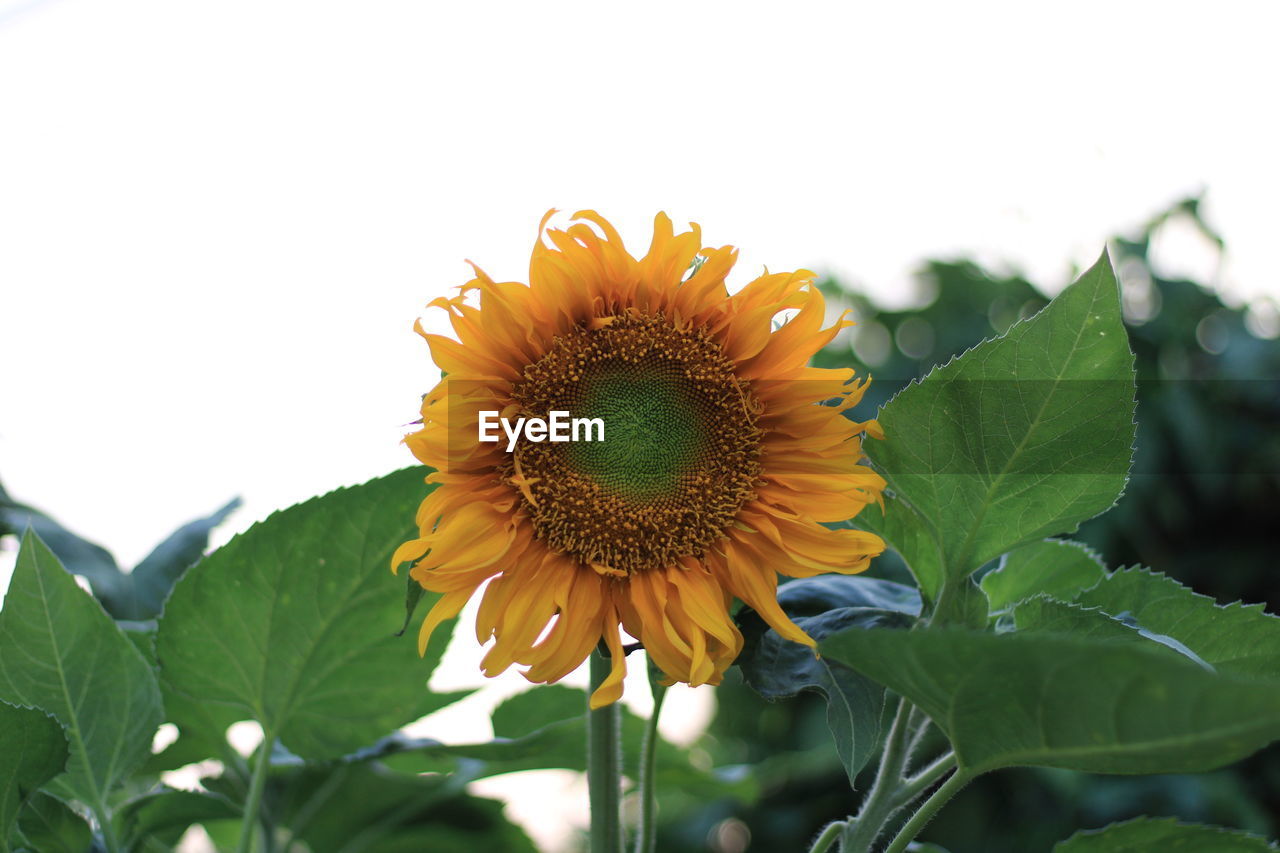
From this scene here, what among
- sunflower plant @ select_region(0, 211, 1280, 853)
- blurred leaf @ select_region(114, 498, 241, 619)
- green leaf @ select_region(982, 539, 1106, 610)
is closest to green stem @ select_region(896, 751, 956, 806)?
sunflower plant @ select_region(0, 211, 1280, 853)

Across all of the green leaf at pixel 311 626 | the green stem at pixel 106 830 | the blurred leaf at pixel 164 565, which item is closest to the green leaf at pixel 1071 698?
the green leaf at pixel 311 626

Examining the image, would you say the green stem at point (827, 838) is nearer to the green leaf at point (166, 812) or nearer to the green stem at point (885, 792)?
the green stem at point (885, 792)

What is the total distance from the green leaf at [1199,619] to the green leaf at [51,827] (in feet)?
1.33

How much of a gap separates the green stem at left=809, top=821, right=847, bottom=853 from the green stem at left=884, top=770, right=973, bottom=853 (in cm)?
2

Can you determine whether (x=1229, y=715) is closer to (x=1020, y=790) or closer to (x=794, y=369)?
(x=794, y=369)

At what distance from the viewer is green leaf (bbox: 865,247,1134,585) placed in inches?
13.9

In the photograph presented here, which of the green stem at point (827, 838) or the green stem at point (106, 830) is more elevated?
the green stem at point (106, 830)

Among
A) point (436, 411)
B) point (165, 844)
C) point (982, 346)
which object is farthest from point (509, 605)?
point (165, 844)

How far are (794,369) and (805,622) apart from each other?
9cm

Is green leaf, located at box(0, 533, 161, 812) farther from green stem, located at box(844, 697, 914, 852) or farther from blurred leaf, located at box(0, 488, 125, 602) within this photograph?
green stem, located at box(844, 697, 914, 852)

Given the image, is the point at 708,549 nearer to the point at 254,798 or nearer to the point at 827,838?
the point at 827,838

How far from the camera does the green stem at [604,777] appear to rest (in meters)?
0.38

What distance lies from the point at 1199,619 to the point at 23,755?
1.35ft

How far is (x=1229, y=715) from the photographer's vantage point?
0.85 ft
